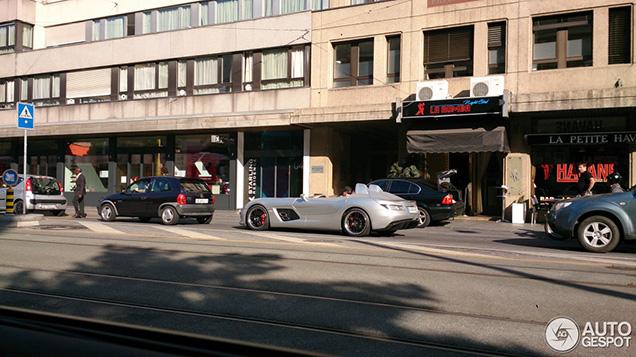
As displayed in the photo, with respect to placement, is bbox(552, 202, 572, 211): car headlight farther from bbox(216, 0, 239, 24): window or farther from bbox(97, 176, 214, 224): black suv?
bbox(216, 0, 239, 24): window

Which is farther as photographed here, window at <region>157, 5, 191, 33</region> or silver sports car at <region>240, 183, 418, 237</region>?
window at <region>157, 5, 191, 33</region>

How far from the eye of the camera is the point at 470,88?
1791 centimetres

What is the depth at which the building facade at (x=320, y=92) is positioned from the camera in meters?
17.2

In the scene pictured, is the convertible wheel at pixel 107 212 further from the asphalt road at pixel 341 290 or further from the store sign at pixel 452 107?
the store sign at pixel 452 107

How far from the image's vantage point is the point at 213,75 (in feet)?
78.6

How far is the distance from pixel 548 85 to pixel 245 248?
1310cm

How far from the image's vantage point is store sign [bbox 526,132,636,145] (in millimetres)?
16328

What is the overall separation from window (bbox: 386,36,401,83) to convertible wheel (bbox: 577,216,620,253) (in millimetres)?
11848

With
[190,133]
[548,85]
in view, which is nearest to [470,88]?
[548,85]

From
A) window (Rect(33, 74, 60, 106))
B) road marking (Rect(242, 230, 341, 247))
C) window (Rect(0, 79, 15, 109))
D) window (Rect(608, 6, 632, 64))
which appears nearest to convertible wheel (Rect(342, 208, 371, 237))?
road marking (Rect(242, 230, 341, 247))

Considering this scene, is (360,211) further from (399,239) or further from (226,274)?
(226,274)

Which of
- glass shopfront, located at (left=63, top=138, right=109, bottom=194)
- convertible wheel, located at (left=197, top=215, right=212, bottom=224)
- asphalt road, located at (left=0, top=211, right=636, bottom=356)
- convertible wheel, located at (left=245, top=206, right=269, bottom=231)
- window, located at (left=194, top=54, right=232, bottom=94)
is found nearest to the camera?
asphalt road, located at (left=0, top=211, right=636, bottom=356)

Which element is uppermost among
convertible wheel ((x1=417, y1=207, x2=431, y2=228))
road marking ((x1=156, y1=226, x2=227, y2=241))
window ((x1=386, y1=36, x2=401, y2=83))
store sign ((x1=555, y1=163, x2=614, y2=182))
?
window ((x1=386, y1=36, x2=401, y2=83))

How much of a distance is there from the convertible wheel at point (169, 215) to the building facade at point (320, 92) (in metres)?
7.94
